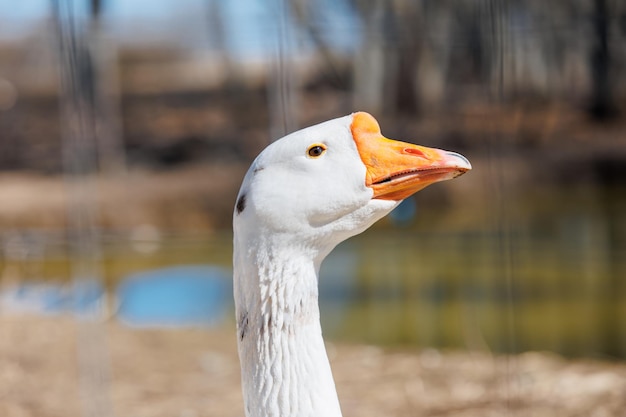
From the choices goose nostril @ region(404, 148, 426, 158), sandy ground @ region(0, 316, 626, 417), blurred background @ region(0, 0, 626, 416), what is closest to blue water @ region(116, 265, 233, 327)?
blurred background @ region(0, 0, 626, 416)

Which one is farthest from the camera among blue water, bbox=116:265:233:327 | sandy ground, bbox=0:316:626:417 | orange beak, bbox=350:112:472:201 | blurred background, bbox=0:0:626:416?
blue water, bbox=116:265:233:327

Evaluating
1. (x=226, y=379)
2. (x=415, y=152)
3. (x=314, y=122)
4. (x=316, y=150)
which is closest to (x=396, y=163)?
(x=415, y=152)

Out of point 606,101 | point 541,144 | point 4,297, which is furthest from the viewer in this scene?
point 606,101

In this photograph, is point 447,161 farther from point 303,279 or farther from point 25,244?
point 25,244

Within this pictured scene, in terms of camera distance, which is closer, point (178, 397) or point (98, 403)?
point (98, 403)

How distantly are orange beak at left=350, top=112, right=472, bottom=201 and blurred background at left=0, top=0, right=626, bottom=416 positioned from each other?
2.83ft

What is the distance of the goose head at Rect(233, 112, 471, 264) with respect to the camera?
176cm

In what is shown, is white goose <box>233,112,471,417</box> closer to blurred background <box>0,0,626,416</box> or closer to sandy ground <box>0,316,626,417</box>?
blurred background <box>0,0,626,416</box>

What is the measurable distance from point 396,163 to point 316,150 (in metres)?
0.17

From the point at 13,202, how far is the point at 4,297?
13.7 feet

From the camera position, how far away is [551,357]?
4.88 metres

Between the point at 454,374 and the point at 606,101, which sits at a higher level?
the point at 606,101

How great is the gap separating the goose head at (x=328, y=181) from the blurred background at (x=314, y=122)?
0.88m

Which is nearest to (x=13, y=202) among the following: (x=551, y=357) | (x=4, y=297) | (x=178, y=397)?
(x=4, y=297)
